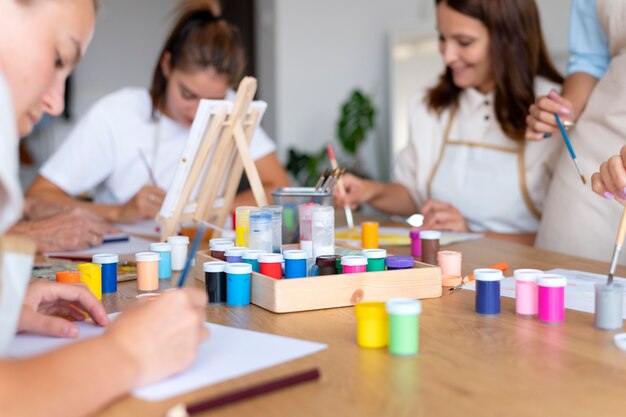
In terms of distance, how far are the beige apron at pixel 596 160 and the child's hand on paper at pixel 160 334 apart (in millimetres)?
1268

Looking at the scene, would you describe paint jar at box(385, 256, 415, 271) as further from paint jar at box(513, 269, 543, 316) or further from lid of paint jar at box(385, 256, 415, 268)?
paint jar at box(513, 269, 543, 316)

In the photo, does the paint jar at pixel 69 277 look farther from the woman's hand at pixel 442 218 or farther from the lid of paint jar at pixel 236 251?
the woman's hand at pixel 442 218

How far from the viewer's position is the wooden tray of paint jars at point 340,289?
1.16 meters

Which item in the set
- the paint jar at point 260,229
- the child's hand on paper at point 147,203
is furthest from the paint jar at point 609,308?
the child's hand on paper at point 147,203

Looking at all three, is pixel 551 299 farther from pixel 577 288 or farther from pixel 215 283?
pixel 215 283

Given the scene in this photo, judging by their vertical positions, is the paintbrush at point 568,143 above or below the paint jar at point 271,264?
above

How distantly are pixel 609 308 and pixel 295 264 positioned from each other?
501mm

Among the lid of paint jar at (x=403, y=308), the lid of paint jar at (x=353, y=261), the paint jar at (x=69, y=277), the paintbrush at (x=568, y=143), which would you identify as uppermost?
the paintbrush at (x=568, y=143)

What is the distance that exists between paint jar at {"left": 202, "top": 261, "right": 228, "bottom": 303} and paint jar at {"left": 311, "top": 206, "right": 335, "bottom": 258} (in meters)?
0.23

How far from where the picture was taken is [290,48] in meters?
5.33

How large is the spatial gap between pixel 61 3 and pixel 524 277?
2.54 feet

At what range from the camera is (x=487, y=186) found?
233cm

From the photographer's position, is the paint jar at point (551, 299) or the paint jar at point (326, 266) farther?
the paint jar at point (326, 266)

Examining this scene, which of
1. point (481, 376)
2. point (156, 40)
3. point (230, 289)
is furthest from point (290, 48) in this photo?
point (481, 376)
